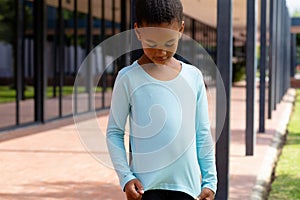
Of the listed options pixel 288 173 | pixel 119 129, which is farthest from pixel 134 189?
pixel 288 173

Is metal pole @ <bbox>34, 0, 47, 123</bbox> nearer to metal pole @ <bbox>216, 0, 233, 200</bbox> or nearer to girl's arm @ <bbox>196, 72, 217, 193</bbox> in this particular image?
metal pole @ <bbox>216, 0, 233, 200</bbox>

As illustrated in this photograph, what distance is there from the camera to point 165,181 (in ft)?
8.27

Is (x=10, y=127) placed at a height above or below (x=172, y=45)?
below

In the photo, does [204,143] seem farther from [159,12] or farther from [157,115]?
[159,12]

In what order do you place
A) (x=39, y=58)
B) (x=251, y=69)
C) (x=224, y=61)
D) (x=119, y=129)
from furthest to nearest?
(x=39, y=58) → (x=251, y=69) → (x=224, y=61) → (x=119, y=129)

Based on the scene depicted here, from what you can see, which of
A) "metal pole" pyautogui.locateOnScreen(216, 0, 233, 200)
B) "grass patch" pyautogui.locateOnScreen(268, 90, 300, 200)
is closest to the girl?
"metal pole" pyautogui.locateOnScreen(216, 0, 233, 200)

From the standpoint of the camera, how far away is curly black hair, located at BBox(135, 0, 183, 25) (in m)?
2.48

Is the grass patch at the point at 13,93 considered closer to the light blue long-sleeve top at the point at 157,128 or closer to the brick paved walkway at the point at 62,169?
the brick paved walkway at the point at 62,169

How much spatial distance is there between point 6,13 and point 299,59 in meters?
45.3

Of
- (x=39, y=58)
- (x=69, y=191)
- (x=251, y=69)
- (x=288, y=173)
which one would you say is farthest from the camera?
(x=39, y=58)

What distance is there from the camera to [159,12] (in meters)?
2.48

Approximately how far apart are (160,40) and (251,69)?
22.7 feet

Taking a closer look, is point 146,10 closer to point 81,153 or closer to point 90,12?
point 81,153

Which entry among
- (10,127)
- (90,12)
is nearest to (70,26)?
(90,12)
